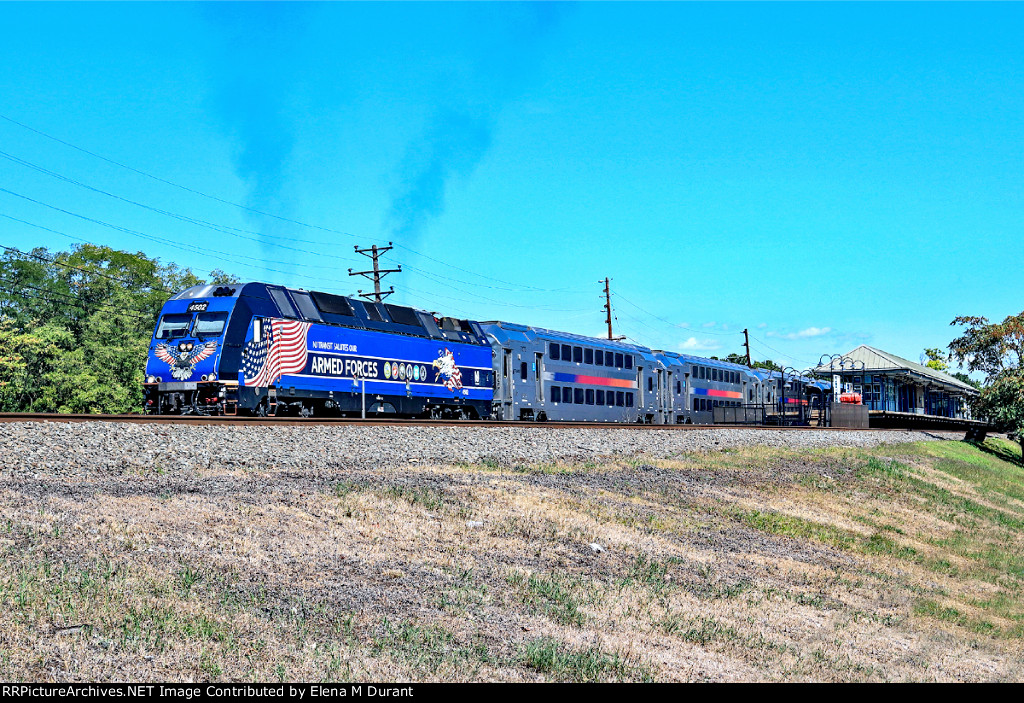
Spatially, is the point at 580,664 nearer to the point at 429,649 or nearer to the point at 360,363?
the point at 429,649

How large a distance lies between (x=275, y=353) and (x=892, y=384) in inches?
2133

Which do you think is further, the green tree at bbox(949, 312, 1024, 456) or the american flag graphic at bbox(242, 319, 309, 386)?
the green tree at bbox(949, 312, 1024, 456)

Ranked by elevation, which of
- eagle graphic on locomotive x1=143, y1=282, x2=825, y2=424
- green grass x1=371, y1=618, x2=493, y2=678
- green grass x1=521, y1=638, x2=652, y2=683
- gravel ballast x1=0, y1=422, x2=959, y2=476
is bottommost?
green grass x1=521, y1=638, x2=652, y2=683

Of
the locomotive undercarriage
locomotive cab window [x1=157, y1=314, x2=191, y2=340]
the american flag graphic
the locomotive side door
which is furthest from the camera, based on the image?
the locomotive side door

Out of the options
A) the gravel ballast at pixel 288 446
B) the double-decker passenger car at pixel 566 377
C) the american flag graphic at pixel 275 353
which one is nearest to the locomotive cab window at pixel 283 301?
the american flag graphic at pixel 275 353

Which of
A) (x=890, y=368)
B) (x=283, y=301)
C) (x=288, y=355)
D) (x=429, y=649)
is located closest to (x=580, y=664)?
(x=429, y=649)

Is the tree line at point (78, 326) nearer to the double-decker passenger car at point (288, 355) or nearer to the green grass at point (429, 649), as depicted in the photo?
the double-decker passenger car at point (288, 355)

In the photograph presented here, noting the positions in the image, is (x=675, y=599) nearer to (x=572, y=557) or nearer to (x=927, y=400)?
(x=572, y=557)

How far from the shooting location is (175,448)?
608 inches

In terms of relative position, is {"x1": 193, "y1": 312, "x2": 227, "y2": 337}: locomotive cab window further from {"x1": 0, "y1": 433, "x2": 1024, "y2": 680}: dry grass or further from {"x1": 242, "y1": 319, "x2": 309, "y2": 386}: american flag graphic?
{"x1": 0, "y1": 433, "x2": 1024, "y2": 680}: dry grass

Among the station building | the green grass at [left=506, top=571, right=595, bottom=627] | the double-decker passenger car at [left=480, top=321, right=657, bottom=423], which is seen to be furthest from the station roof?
the green grass at [left=506, top=571, right=595, bottom=627]

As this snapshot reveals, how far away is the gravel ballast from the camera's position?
13867 mm

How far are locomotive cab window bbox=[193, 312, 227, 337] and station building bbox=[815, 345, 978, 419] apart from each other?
44074 millimetres

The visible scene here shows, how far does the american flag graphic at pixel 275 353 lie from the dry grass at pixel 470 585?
10817 millimetres
